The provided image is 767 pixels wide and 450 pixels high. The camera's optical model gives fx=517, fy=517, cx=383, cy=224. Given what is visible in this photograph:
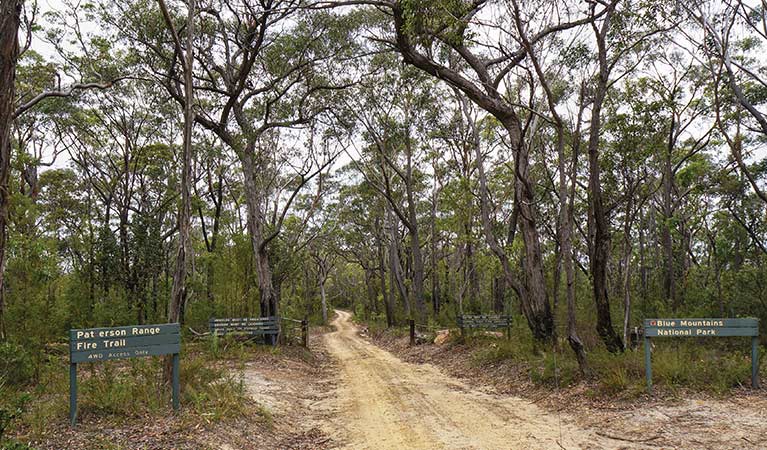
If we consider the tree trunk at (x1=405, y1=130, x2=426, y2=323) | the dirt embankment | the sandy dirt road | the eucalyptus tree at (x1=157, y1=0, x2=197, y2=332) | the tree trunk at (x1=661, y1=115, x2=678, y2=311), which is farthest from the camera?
the tree trunk at (x1=405, y1=130, x2=426, y2=323)

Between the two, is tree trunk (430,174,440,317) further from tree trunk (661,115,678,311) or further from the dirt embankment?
the dirt embankment

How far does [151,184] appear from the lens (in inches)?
982

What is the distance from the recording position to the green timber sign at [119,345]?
241 inches

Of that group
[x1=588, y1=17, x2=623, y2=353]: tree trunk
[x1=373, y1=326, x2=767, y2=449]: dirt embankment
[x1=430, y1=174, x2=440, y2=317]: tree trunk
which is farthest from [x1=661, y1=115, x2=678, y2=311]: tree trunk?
[x1=373, y1=326, x2=767, y2=449]: dirt embankment

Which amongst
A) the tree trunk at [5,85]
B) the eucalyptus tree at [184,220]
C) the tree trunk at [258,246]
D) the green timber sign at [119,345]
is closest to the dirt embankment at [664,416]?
the green timber sign at [119,345]

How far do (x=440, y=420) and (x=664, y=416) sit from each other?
3054 mm

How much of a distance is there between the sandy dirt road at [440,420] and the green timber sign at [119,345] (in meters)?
2.56

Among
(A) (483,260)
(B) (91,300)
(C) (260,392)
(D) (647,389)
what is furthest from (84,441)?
(A) (483,260)

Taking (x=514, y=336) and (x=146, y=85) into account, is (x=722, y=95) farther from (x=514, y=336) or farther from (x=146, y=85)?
(x=146, y=85)

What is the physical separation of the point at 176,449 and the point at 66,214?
24392 millimetres

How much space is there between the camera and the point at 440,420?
7625 mm

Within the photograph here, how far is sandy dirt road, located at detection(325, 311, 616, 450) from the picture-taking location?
21.3 ft

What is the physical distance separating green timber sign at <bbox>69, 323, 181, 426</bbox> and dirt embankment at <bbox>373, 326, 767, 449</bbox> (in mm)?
5691

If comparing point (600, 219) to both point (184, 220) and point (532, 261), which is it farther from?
point (184, 220)
